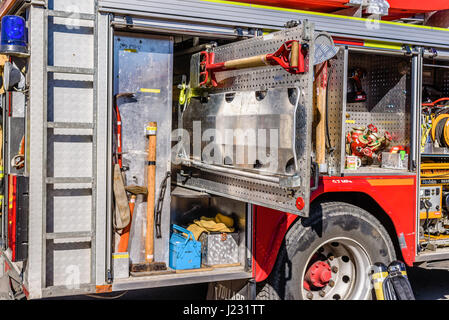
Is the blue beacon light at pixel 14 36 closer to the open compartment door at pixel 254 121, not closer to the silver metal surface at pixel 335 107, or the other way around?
the open compartment door at pixel 254 121

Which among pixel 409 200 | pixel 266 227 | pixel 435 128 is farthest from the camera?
pixel 435 128

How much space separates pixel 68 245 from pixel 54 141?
31.7 inches

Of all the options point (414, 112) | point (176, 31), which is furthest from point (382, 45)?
point (176, 31)

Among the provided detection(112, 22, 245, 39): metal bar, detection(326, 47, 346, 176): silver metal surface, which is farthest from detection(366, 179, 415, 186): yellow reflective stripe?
detection(112, 22, 245, 39): metal bar

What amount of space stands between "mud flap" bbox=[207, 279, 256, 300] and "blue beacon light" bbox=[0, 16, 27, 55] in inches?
106

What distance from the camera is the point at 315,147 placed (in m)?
5.18

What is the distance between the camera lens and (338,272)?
5691 millimetres

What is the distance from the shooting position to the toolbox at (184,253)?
5023 millimetres

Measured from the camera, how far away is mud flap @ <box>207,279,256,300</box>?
5.18 m

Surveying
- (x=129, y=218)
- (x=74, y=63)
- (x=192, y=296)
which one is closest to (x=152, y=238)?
(x=129, y=218)

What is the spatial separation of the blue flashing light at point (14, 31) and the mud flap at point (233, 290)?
2725mm

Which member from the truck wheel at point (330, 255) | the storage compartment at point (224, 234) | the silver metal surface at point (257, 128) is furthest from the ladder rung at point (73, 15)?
the truck wheel at point (330, 255)

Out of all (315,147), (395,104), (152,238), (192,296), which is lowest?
(192,296)

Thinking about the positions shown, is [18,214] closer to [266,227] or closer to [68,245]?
[68,245]
